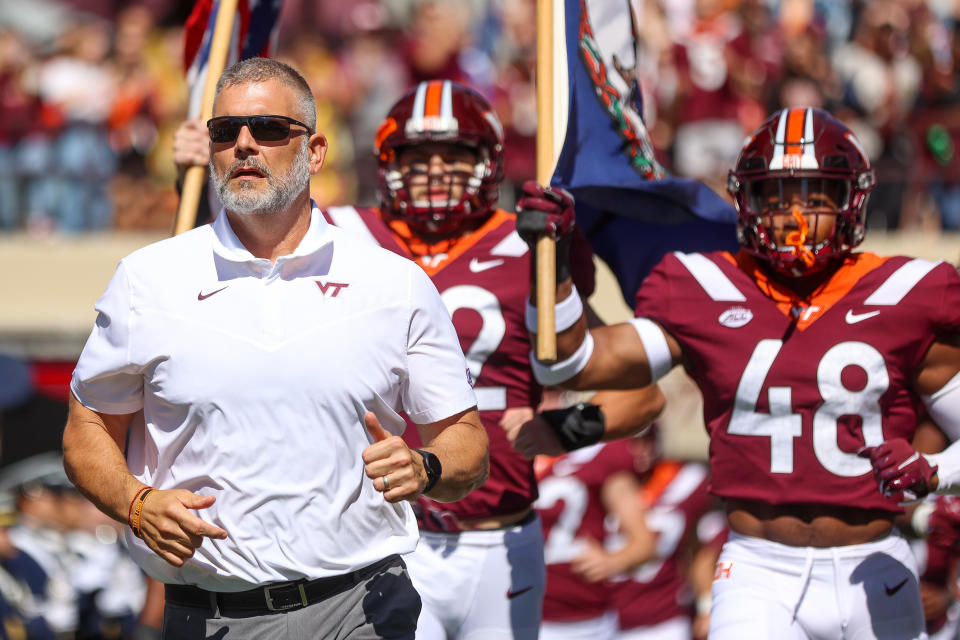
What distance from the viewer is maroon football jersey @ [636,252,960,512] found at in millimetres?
4680

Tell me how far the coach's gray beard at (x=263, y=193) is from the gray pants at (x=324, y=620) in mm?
957

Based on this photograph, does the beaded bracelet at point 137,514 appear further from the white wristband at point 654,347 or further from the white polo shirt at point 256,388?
the white wristband at point 654,347

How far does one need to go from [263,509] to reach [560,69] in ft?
7.05

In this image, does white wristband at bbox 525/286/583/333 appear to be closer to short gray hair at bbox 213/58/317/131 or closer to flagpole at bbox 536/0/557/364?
flagpole at bbox 536/0/557/364

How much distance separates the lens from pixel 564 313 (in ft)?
15.4

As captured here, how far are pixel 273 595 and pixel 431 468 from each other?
495mm

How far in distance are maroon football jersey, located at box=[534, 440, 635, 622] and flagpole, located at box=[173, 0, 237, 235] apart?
2.77 meters

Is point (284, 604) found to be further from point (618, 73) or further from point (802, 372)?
point (618, 73)

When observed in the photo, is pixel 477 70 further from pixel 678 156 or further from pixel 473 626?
pixel 473 626

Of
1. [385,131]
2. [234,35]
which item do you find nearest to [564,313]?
[385,131]

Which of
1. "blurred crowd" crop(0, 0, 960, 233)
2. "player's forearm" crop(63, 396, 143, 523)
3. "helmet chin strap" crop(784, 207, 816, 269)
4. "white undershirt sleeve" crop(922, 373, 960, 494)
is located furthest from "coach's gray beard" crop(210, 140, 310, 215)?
"blurred crowd" crop(0, 0, 960, 233)

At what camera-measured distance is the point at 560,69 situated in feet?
16.9

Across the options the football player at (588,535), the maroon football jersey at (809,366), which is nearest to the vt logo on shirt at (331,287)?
the maroon football jersey at (809,366)

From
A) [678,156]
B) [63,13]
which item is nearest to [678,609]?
[678,156]
